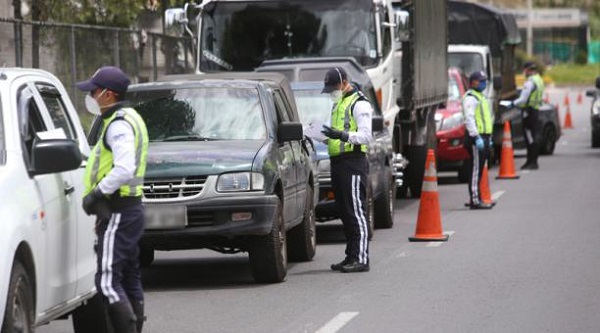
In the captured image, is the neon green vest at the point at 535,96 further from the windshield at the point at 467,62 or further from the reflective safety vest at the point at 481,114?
the reflective safety vest at the point at 481,114

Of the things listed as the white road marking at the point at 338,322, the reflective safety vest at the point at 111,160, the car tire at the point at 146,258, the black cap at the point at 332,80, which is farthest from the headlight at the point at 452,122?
the reflective safety vest at the point at 111,160

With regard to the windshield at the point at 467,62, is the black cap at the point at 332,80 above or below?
below

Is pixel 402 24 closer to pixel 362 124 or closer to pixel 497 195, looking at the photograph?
pixel 497 195

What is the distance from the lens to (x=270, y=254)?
12805 mm

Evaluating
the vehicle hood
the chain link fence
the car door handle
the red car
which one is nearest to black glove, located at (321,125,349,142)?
the vehicle hood

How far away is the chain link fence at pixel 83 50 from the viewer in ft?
66.1

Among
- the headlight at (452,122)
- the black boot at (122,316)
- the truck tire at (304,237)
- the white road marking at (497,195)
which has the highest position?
the headlight at (452,122)

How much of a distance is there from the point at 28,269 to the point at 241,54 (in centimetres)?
1339

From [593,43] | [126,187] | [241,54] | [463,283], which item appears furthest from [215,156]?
[593,43]

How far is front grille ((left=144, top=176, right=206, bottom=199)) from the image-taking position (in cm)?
1263

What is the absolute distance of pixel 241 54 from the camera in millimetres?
21359

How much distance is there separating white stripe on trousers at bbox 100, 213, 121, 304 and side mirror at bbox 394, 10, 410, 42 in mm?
12763

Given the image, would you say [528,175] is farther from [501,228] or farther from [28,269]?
[28,269]

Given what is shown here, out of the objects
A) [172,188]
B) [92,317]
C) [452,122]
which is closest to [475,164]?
[452,122]
